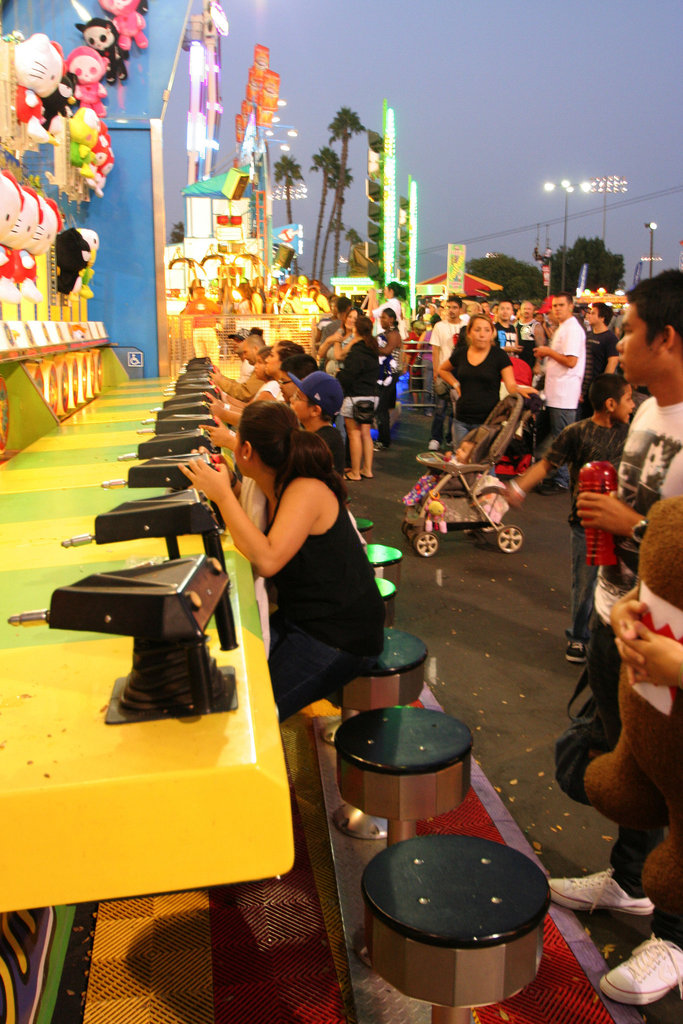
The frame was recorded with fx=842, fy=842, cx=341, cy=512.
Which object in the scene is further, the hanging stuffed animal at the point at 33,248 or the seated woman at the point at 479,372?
the seated woman at the point at 479,372

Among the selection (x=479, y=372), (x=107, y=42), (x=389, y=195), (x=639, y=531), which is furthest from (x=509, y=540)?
(x=389, y=195)

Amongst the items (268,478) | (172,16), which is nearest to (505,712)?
(268,478)

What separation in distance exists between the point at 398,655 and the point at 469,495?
4.14 m

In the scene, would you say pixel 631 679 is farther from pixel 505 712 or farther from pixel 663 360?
pixel 505 712

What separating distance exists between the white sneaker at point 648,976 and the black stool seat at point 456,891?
67 cm

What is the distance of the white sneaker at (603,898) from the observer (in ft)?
8.87

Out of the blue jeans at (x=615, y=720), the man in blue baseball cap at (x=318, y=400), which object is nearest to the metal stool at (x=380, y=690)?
the blue jeans at (x=615, y=720)

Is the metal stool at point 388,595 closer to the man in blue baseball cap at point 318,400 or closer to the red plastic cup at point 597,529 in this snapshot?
the man in blue baseball cap at point 318,400

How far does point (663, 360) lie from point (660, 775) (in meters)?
1.02

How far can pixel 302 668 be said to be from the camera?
2.86 meters

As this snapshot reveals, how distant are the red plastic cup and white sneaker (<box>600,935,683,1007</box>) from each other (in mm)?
1065

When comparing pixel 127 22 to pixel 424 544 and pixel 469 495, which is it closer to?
pixel 469 495

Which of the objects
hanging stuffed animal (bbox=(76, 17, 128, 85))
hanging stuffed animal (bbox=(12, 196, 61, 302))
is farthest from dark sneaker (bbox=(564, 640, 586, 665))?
hanging stuffed animal (bbox=(76, 17, 128, 85))

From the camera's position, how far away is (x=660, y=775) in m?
1.76
